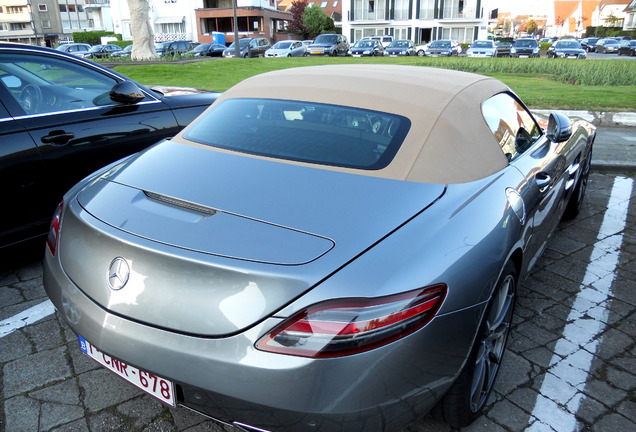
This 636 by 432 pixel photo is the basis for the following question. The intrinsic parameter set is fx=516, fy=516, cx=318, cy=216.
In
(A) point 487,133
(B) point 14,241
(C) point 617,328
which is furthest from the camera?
(B) point 14,241

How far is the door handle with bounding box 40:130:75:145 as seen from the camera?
3.58m

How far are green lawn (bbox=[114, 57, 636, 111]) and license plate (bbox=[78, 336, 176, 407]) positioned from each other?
32.4ft

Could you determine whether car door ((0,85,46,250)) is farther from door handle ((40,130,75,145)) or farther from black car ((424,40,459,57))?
black car ((424,40,459,57))

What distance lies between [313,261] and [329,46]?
32508 mm

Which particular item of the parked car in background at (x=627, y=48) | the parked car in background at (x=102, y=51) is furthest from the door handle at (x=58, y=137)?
the parked car in background at (x=627, y=48)

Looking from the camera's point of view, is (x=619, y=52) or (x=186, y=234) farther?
(x=619, y=52)

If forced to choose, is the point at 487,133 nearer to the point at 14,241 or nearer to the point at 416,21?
the point at 14,241

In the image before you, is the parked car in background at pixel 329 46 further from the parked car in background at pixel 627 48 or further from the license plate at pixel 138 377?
the license plate at pixel 138 377

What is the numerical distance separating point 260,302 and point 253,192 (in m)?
0.59

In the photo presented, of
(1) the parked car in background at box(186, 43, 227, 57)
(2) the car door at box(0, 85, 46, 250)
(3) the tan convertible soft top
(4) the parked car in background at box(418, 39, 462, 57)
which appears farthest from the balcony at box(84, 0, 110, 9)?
(3) the tan convertible soft top

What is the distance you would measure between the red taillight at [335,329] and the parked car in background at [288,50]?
31.5 metres

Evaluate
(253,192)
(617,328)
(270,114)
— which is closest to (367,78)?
(270,114)

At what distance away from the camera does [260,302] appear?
5.35 ft

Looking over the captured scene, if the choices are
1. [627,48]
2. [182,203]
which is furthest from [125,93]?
[627,48]
